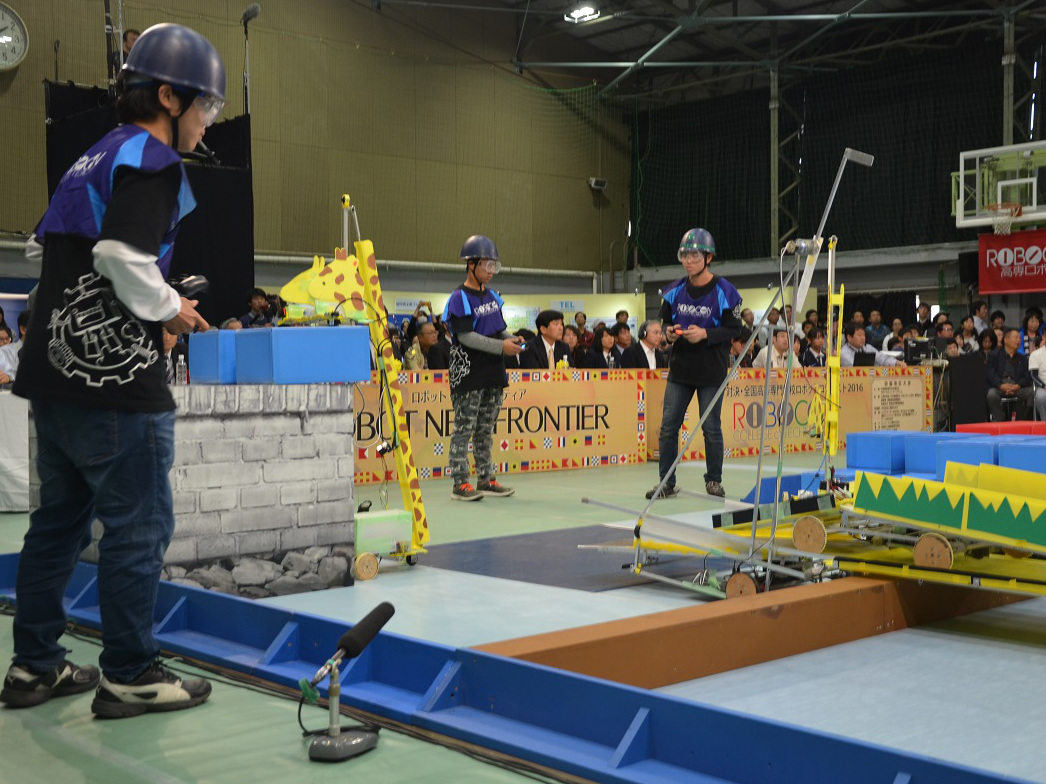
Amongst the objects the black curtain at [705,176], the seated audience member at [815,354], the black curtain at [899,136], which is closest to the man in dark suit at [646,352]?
the seated audience member at [815,354]

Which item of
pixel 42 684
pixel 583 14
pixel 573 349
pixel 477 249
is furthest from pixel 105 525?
pixel 583 14

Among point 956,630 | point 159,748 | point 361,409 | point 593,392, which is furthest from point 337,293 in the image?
point 593,392

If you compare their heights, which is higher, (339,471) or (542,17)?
(542,17)

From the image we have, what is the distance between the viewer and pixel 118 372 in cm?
273

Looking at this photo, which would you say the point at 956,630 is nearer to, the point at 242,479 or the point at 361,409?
the point at 242,479

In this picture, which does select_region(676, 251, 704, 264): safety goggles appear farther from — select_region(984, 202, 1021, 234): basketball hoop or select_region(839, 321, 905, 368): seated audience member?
select_region(984, 202, 1021, 234): basketball hoop

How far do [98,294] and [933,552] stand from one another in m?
2.85

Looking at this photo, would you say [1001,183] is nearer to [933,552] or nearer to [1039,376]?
[1039,376]

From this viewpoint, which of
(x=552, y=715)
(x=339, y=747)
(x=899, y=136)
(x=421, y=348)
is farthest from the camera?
(x=899, y=136)

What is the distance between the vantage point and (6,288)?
602 inches

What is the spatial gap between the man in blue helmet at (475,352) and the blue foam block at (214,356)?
3103 millimetres

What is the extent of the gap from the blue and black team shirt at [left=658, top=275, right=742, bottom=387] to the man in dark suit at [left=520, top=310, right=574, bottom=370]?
6.65 ft

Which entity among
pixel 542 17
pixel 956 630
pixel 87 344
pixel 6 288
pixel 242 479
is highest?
pixel 542 17

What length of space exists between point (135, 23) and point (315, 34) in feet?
11.9
